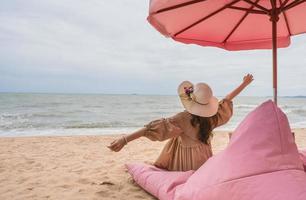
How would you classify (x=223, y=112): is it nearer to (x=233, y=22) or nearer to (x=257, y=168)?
(x=233, y=22)

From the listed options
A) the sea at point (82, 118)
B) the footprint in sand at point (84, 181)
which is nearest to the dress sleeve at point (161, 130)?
the footprint in sand at point (84, 181)

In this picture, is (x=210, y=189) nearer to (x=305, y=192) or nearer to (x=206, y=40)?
(x=305, y=192)

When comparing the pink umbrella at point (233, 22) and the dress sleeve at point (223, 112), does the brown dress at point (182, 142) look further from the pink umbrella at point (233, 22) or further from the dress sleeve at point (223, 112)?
the pink umbrella at point (233, 22)

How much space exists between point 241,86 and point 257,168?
69.6 inches

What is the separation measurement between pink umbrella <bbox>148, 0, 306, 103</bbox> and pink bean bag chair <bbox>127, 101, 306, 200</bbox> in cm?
145

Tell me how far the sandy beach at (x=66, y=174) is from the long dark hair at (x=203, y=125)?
0.75 m

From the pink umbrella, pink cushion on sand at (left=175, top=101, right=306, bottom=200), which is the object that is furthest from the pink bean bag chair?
the pink umbrella

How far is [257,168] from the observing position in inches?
69.4

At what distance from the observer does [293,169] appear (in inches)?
70.7

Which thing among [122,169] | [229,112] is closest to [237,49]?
[229,112]

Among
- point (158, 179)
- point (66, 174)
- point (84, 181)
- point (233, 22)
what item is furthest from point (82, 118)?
point (158, 179)

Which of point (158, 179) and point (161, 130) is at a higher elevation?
point (161, 130)

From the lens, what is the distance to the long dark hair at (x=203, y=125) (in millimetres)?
3088

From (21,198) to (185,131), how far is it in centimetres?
174
